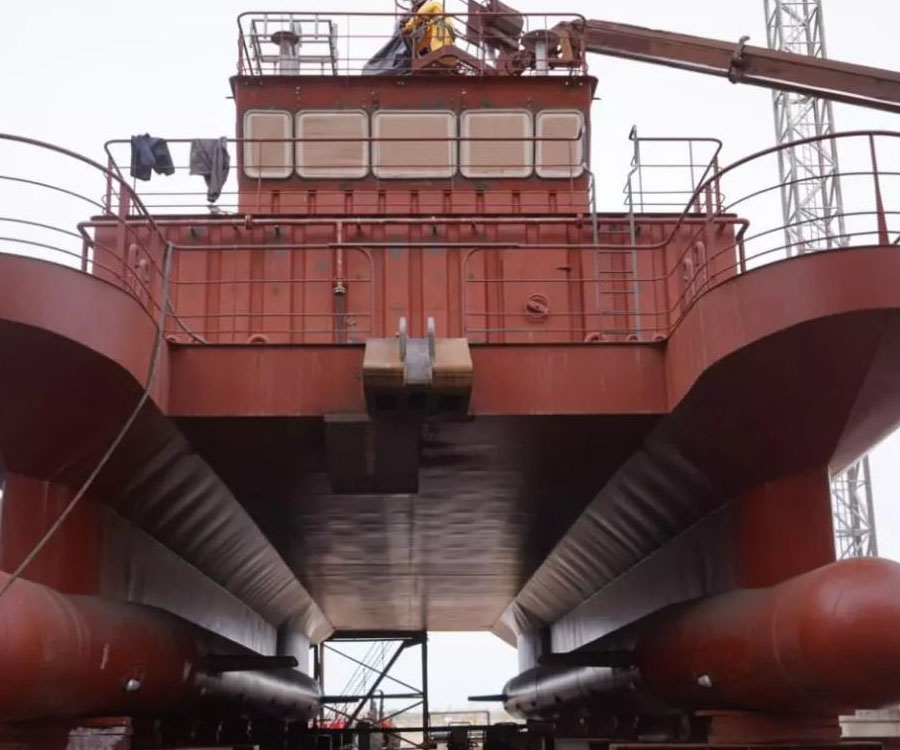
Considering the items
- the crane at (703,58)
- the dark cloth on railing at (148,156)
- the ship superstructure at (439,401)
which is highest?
the crane at (703,58)

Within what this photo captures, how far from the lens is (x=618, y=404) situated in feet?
32.7

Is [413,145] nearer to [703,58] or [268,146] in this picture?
[268,146]

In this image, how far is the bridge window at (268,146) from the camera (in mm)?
14414

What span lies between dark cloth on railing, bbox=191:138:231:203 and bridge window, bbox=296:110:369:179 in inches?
39.0

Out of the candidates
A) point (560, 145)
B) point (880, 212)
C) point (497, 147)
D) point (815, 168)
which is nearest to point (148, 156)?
point (497, 147)

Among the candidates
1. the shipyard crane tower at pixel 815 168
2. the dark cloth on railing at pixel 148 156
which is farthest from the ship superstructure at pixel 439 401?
the shipyard crane tower at pixel 815 168

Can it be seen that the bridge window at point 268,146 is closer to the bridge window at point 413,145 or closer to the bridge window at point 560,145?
the bridge window at point 413,145

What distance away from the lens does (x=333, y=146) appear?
1445 cm

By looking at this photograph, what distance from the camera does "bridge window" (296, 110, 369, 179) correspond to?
14375 mm

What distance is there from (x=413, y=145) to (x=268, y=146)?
1.86m

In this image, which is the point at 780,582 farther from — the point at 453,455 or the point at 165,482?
the point at 165,482

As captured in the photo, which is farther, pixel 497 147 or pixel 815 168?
pixel 815 168

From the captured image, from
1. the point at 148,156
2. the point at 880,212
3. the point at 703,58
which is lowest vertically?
the point at 880,212

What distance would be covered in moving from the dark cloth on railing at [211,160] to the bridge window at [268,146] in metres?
0.54
